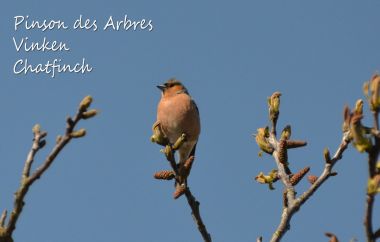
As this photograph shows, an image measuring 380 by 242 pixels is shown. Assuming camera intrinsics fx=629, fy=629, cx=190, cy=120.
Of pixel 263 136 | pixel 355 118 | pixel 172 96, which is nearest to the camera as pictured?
pixel 355 118

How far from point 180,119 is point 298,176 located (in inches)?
172

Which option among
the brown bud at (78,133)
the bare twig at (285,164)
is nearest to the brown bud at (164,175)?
the bare twig at (285,164)

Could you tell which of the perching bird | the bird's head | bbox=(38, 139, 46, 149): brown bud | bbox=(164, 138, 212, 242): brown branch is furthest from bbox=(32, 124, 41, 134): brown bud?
the bird's head

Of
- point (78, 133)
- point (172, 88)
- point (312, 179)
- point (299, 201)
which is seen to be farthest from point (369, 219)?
point (172, 88)

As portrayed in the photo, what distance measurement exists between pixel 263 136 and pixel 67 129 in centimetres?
191

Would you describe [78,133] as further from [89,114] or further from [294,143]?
[294,143]

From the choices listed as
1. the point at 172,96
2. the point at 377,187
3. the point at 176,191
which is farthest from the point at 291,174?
the point at 172,96

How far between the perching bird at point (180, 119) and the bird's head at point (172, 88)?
0.79ft

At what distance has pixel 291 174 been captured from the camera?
3670 mm

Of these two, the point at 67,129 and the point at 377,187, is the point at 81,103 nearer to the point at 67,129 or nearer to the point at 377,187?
the point at 67,129

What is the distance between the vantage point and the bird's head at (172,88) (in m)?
8.93

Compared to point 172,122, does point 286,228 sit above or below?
below

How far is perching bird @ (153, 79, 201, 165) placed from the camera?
25.4 ft

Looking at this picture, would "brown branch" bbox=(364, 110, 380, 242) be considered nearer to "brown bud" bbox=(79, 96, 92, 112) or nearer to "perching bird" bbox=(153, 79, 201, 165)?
"brown bud" bbox=(79, 96, 92, 112)
